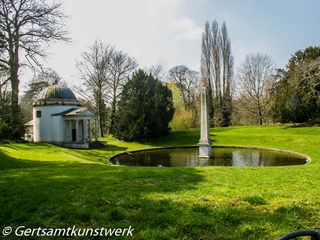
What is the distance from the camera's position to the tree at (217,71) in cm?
4884

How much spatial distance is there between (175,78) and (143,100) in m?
20.6

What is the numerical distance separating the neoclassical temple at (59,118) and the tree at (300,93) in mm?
22128

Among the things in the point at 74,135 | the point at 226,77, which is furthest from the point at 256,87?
the point at 74,135

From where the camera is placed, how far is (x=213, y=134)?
1419 inches

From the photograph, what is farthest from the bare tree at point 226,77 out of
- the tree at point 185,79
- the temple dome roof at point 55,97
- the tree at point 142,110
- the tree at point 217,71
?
the temple dome roof at point 55,97

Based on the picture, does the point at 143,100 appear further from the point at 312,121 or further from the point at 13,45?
the point at 312,121

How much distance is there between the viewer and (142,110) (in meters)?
35.9

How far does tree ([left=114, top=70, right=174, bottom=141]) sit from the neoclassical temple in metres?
3.44

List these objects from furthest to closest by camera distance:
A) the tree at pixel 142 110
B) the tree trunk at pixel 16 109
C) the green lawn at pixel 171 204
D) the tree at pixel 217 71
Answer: the tree at pixel 217 71 < the tree at pixel 142 110 < the tree trunk at pixel 16 109 < the green lawn at pixel 171 204

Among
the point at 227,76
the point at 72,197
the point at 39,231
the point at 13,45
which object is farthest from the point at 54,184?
the point at 227,76

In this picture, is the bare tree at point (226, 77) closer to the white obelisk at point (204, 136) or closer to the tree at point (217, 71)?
the tree at point (217, 71)

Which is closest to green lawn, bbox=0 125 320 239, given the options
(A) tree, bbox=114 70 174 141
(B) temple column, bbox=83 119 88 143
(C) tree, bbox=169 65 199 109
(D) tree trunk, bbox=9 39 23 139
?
(D) tree trunk, bbox=9 39 23 139

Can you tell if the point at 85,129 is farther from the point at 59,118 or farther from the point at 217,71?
the point at 217,71

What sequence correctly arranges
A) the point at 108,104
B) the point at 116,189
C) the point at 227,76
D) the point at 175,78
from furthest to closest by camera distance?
the point at 175,78
the point at 227,76
the point at 108,104
the point at 116,189
